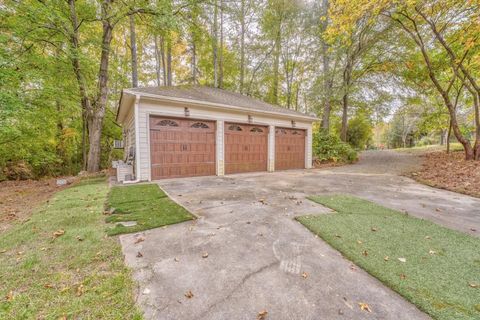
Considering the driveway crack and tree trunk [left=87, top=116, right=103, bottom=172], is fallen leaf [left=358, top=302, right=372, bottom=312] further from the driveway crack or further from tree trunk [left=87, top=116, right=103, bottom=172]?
tree trunk [left=87, top=116, right=103, bottom=172]

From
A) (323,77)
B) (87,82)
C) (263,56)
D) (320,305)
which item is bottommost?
(320,305)

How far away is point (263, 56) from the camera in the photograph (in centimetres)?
1437

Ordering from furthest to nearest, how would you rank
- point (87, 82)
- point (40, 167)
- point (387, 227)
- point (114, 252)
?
point (40, 167), point (87, 82), point (387, 227), point (114, 252)

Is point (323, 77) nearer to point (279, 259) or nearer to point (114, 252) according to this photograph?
point (279, 259)

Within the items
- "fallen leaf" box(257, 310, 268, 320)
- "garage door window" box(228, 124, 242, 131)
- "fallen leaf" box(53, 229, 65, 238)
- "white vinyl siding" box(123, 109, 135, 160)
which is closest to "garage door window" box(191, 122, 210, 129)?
"garage door window" box(228, 124, 242, 131)

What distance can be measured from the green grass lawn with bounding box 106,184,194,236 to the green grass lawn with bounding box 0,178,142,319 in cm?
30

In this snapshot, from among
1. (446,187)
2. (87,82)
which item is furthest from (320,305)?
(87,82)

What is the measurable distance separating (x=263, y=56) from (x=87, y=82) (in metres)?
11.0

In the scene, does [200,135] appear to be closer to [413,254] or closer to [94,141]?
[94,141]

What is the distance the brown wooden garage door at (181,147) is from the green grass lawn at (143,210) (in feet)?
6.21

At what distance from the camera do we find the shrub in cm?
1145

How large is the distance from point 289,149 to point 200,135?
4.61 meters

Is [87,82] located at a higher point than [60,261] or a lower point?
higher

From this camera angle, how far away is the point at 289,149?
9.83 m
